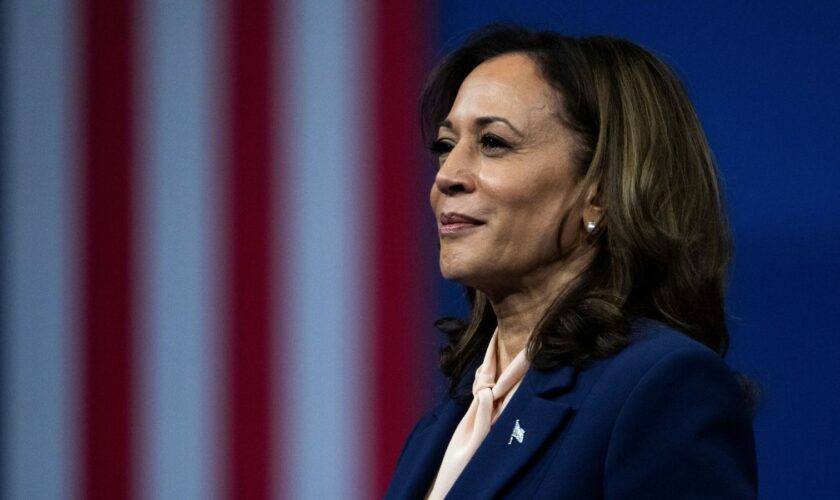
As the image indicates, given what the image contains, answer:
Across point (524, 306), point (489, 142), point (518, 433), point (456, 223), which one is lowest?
point (518, 433)

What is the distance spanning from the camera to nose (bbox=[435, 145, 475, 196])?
1.58 metres

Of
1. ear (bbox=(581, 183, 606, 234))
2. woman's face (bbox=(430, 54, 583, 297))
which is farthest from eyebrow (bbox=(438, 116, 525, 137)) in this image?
ear (bbox=(581, 183, 606, 234))

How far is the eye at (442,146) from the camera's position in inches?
65.8

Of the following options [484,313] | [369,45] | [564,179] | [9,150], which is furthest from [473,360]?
[9,150]

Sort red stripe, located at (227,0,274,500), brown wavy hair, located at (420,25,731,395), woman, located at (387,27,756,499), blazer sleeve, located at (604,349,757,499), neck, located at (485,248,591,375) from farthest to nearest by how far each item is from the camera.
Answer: red stripe, located at (227,0,274,500), neck, located at (485,248,591,375), brown wavy hair, located at (420,25,731,395), woman, located at (387,27,756,499), blazer sleeve, located at (604,349,757,499)

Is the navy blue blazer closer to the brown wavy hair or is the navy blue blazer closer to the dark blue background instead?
the brown wavy hair

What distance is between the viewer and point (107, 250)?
278 centimetres

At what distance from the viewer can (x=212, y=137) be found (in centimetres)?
274

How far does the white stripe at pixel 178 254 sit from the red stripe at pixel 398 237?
Answer: 0.38 m

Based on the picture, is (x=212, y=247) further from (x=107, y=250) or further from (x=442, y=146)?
(x=442, y=146)

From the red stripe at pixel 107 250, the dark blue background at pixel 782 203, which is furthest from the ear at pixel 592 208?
the red stripe at pixel 107 250

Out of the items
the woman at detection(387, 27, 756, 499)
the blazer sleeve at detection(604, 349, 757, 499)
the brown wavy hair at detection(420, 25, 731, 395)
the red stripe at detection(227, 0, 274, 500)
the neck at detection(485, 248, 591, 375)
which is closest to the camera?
the blazer sleeve at detection(604, 349, 757, 499)

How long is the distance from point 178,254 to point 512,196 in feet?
4.44

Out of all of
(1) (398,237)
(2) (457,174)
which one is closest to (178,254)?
(1) (398,237)
